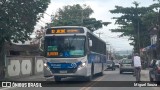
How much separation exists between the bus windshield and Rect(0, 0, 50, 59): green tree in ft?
14.3

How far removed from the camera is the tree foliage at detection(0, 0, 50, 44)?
25719 millimetres

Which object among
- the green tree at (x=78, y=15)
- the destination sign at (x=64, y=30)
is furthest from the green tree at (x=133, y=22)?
the destination sign at (x=64, y=30)

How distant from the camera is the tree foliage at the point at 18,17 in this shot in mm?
25719

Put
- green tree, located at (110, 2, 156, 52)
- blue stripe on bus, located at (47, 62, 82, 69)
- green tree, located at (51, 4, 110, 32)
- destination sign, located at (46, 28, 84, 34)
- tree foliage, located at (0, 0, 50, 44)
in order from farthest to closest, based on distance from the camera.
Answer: green tree, located at (51, 4, 110, 32), green tree, located at (110, 2, 156, 52), tree foliage, located at (0, 0, 50, 44), destination sign, located at (46, 28, 84, 34), blue stripe on bus, located at (47, 62, 82, 69)

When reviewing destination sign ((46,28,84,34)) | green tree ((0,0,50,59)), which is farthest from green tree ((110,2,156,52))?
destination sign ((46,28,84,34))

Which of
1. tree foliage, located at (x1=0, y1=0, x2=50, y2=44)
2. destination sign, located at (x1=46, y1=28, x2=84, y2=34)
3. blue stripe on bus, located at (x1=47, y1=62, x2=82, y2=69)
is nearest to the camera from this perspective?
blue stripe on bus, located at (x1=47, y1=62, x2=82, y2=69)

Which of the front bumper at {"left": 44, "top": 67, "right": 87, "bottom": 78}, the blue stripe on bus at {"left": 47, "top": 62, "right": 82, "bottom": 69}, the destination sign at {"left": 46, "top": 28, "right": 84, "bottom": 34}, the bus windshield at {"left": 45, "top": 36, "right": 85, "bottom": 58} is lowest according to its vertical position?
the front bumper at {"left": 44, "top": 67, "right": 87, "bottom": 78}

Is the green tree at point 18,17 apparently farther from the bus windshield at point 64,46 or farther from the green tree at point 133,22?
the green tree at point 133,22

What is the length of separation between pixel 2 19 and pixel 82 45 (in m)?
6.79

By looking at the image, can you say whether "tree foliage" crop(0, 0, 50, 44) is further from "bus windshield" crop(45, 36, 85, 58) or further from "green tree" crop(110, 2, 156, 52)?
"green tree" crop(110, 2, 156, 52)

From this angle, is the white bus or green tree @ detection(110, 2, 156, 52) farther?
green tree @ detection(110, 2, 156, 52)

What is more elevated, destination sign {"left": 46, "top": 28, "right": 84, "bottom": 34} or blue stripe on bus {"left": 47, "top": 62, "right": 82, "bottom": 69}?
destination sign {"left": 46, "top": 28, "right": 84, "bottom": 34}

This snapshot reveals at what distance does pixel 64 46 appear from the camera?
22.3 metres

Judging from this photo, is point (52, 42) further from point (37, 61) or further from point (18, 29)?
point (37, 61)
